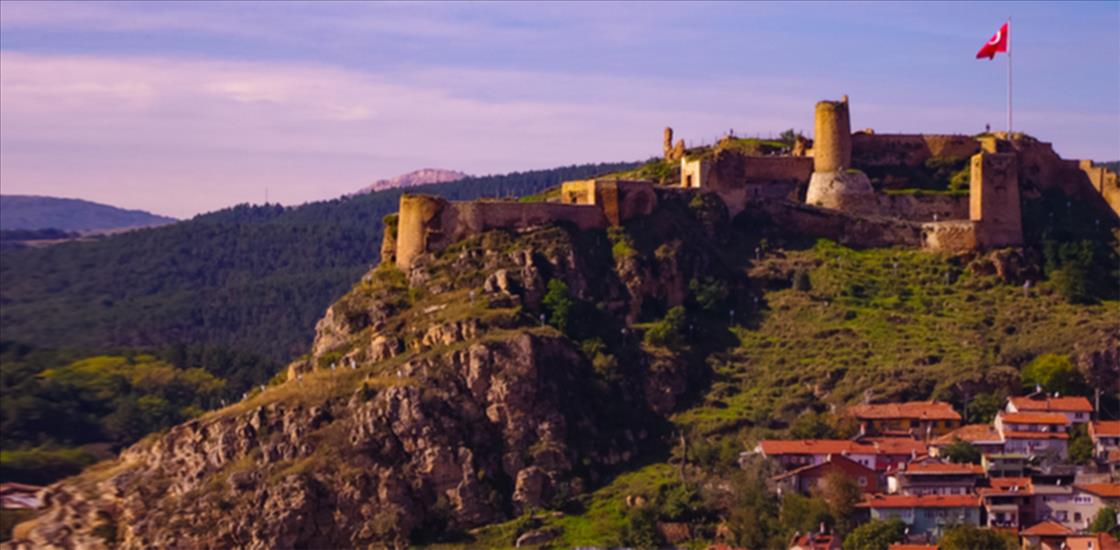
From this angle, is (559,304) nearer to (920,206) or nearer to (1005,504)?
(1005,504)

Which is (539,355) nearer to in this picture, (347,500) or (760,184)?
(347,500)

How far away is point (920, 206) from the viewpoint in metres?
75.1

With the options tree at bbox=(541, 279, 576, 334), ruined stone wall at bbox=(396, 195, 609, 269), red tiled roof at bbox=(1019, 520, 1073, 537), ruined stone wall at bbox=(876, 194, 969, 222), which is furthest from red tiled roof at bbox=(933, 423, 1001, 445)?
ruined stone wall at bbox=(396, 195, 609, 269)

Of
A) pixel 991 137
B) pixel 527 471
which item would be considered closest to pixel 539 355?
pixel 527 471

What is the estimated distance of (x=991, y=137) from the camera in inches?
3130

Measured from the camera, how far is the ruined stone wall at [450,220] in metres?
68.0

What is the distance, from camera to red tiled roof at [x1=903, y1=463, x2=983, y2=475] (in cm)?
5778

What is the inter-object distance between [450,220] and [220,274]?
71540 mm

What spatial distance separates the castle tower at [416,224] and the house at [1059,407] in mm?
18624

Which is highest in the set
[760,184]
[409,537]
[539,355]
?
[760,184]

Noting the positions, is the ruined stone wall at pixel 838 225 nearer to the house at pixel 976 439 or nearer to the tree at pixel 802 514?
the house at pixel 976 439

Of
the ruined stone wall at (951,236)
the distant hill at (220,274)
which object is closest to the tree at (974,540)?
the ruined stone wall at (951,236)

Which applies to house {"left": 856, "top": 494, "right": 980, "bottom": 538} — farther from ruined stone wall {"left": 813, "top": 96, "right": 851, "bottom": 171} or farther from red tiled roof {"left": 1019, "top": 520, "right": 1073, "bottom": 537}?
ruined stone wall {"left": 813, "top": 96, "right": 851, "bottom": 171}

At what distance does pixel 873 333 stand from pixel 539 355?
11461 mm
